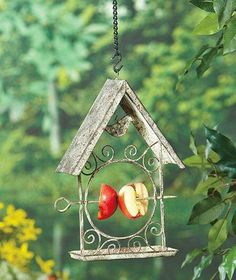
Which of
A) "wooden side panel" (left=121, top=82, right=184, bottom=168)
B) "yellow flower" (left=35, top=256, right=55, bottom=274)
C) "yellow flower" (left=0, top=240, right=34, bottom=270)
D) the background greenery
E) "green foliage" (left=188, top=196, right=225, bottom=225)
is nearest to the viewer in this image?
"green foliage" (left=188, top=196, right=225, bottom=225)

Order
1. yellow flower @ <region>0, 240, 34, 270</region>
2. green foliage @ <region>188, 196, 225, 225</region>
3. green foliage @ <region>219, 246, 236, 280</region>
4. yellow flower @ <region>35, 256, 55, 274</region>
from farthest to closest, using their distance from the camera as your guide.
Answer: yellow flower @ <region>35, 256, 55, 274</region>, yellow flower @ <region>0, 240, 34, 270</region>, green foliage @ <region>188, 196, 225, 225</region>, green foliage @ <region>219, 246, 236, 280</region>

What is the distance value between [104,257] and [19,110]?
103 inches

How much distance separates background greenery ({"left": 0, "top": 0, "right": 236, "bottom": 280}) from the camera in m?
4.36

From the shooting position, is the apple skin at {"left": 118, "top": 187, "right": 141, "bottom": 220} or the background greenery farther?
the background greenery

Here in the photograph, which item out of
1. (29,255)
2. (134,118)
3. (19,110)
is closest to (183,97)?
(19,110)

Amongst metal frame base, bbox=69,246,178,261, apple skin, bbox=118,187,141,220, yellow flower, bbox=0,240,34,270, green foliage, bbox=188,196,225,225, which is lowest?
metal frame base, bbox=69,246,178,261

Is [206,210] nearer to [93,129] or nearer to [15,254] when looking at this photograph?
[93,129]

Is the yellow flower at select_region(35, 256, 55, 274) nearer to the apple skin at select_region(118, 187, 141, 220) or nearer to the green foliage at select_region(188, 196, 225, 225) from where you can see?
the apple skin at select_region(118, 187, 141, 220)

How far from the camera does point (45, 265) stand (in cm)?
415

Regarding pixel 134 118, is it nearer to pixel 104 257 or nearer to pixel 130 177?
pixel 104 257

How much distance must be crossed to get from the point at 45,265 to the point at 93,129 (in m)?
2.40

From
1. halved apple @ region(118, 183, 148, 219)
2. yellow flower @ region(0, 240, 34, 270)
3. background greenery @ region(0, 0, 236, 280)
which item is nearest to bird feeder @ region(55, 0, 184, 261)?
halved apple @ region(118, 183, 148, 219)

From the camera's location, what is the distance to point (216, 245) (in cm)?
177

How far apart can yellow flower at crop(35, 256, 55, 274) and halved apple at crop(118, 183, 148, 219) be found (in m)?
2.24
